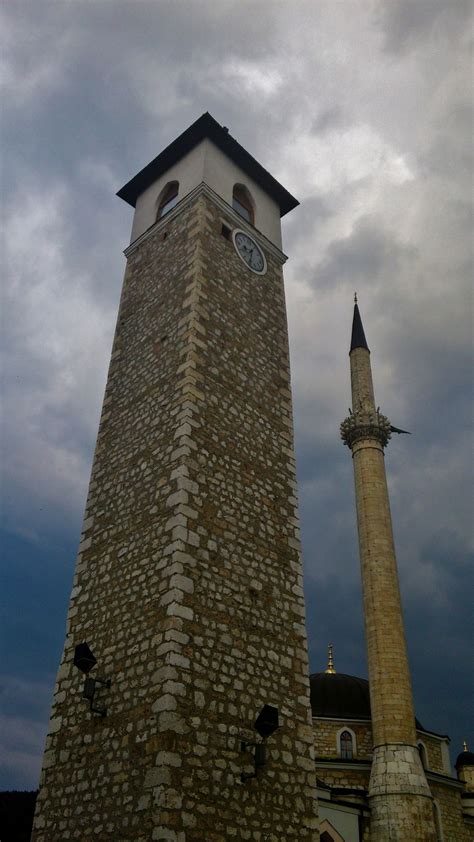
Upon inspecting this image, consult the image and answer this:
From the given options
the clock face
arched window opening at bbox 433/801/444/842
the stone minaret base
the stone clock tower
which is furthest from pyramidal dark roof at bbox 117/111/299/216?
arched window opening at bbox 433/801/444/842

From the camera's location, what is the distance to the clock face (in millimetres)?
11953

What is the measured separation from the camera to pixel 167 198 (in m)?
13.2

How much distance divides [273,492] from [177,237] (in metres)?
5.06

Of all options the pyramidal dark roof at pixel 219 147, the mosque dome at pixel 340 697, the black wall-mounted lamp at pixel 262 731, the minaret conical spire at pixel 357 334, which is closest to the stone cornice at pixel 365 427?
the minaret conical spire at pixel 357 334

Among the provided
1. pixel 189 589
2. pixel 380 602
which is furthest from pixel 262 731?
pixel 380 602

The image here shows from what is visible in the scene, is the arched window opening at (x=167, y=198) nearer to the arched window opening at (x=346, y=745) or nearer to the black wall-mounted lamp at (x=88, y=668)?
the black wall-mounted lamp at (x=88, y=668)

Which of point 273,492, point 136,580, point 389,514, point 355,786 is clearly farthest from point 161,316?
point 355,786

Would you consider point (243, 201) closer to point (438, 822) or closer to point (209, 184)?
point (209, 184)

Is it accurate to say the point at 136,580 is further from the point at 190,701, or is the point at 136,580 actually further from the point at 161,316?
the point at 161,316

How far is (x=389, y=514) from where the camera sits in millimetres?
21328

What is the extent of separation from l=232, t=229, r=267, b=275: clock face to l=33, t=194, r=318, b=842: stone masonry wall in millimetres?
598

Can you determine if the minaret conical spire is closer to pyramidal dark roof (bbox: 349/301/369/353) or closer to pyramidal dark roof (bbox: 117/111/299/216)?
pyramidal dark roof (bbox: 349/301/369/353)

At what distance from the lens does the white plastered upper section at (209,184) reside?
40.8 ft

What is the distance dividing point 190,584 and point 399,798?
12.8 metres
